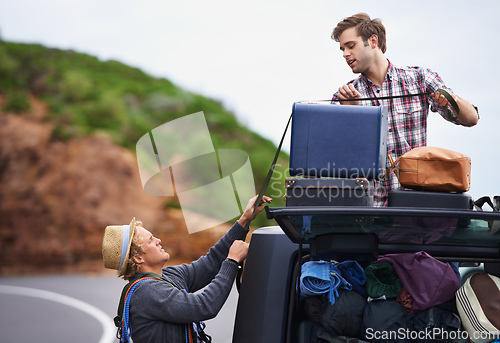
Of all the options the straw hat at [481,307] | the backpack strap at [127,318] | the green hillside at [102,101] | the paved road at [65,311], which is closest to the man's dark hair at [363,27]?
the straw hat at [481,307]

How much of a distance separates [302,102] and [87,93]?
22.6 m

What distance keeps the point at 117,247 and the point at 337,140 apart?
1.13 m

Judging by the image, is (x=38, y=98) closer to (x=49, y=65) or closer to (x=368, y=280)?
(x=49, y=65)

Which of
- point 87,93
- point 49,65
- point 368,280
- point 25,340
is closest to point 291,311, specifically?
point 368,280

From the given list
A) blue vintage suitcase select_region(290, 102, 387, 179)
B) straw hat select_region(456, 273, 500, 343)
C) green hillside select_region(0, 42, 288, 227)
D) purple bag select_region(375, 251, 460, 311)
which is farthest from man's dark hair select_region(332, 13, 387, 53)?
green hillside select_region(0, 42, 288, 227)

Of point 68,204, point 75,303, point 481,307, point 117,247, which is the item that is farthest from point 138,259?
point 68,204

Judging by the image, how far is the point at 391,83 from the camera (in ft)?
10.7

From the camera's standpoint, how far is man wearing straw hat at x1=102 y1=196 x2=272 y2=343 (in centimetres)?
235

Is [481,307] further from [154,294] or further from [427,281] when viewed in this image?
[154,294]

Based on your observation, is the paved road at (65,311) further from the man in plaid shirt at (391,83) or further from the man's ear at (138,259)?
the man's ear at (138,259)

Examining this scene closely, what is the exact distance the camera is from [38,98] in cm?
2330

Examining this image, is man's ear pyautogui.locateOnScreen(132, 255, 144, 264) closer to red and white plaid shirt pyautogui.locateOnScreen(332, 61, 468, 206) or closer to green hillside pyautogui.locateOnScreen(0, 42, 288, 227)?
red and white plaid shirt pyautogui.locateOnScreen(332, 61, 468, 206)

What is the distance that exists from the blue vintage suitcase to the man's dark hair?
2.45 ft

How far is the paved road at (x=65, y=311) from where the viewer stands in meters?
10.3
